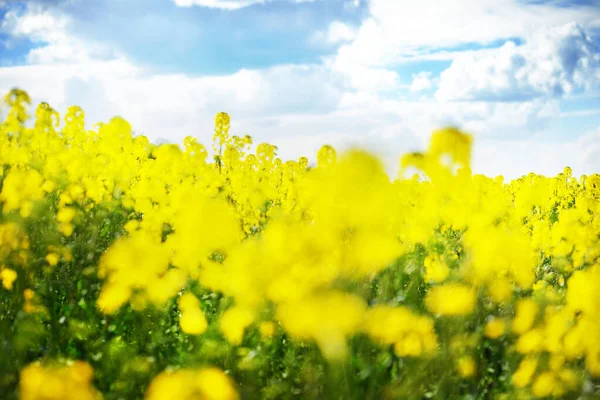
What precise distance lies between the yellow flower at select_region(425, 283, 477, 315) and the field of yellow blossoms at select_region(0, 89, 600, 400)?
0.04 feet

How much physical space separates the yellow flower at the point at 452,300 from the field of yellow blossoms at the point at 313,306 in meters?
0.01

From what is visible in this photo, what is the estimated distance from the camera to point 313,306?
7.62ft

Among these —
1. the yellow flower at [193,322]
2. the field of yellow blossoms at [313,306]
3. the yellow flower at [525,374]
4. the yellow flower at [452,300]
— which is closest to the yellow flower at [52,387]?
the field of yellow blossoms at [313,306]

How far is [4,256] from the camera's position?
3.72 metres

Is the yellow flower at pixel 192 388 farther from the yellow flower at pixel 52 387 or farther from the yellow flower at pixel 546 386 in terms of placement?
the yellow flower at pixel 546 386

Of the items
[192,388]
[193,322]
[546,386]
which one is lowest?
[546,386]

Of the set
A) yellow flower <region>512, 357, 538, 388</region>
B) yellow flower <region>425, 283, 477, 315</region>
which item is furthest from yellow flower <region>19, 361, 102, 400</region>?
yellow flower <region>512, 357, 538, 388</region>

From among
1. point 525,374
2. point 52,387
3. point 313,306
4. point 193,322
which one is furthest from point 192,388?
point 525,374

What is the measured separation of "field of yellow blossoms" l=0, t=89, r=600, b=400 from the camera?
2447 millimetres

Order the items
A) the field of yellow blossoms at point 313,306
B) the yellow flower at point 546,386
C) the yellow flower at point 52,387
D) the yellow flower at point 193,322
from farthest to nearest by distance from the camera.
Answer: the yellow flower at point 546,386 < the yellow flower at point 193,322 < the field of yellow blossoms at point 313,306 < the yellow flower at point 52,387

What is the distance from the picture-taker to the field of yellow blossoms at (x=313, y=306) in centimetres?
245

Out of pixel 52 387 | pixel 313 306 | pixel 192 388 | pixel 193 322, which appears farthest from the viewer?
pixel 193 322

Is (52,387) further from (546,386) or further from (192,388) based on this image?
(546,386)

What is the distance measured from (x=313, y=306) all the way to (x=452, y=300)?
133 cm
